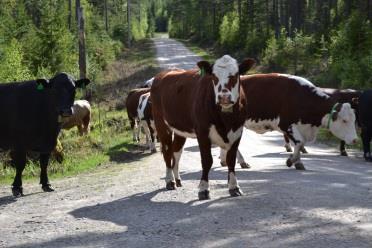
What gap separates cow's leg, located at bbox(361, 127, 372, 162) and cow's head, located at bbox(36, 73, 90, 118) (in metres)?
8.92

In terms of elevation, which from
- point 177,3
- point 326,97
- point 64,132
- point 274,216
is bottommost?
point 64,132

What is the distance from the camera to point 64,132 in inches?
977

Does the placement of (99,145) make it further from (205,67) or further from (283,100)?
(205,67)

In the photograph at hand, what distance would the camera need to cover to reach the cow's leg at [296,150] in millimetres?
13226

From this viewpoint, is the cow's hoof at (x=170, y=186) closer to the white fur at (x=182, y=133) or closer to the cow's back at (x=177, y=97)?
the white fur at (x=182, y=133)

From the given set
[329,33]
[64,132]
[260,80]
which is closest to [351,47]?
[329,33]

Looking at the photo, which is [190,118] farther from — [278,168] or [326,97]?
[326,97]

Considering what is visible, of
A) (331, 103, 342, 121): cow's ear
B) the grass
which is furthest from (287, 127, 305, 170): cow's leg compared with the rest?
the grass

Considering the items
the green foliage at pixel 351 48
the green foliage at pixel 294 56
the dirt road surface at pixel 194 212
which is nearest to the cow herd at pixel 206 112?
the dirt road surface at pixel 194 212

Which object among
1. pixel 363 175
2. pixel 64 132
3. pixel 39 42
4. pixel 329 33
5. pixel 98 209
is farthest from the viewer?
pixel 329 33

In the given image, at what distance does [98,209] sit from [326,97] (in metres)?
6.98

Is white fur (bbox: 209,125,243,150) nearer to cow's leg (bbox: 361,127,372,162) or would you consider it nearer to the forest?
cow's leg (bbox: 361,127,372,162)

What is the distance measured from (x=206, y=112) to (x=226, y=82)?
62cm

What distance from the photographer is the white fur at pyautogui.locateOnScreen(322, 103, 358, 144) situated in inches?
548
